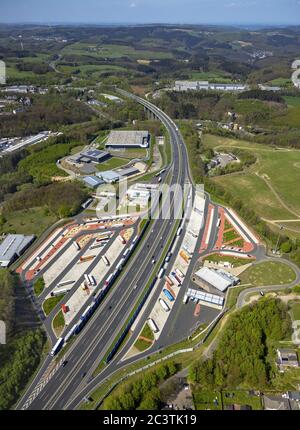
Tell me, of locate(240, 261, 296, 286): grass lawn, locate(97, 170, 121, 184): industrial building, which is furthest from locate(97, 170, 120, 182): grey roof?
locate(240, 261, 296, 286): grass lawn

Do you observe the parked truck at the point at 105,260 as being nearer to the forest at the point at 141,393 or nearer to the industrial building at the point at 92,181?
the forest at the point at 141,393

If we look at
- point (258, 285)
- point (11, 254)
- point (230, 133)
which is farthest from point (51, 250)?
point (230, 133)

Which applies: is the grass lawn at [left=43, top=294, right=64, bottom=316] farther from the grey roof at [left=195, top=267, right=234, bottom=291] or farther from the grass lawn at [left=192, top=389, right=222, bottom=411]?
the grass lawn at [left=192, top=389, right=222, bottom=411]

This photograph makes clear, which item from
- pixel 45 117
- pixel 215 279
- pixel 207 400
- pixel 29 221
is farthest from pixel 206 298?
pixel 45 117

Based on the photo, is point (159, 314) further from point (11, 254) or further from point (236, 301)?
point (11, 254)

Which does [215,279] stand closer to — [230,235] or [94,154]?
[230,235]
